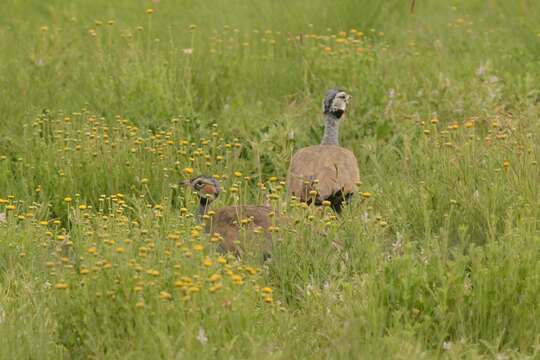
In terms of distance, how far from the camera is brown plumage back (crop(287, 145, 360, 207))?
28.6 ft

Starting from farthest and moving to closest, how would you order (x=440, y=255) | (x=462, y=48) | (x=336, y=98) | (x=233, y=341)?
(x=462, y=48), (x=336, y=98), (x=440, y=255), (x=233, y=341)

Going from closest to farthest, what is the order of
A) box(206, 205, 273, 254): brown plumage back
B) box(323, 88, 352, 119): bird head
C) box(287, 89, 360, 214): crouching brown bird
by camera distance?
box(206, 205, 273, 254): brown plumage back → box(287, 89, 360, 214): crouching brown bird → box(323, 88, 352, 119): bird head

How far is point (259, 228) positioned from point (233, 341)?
4.91 ft

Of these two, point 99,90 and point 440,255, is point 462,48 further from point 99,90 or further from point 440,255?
point 440,255

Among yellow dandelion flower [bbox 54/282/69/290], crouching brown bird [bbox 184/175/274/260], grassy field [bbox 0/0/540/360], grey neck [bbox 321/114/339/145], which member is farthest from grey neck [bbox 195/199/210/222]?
yellow dandelion flower [bbox 54/282/69/290]

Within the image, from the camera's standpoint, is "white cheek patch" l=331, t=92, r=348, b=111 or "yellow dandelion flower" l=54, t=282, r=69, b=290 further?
"white cheek patch" l=331, t=92, r=348, b=111

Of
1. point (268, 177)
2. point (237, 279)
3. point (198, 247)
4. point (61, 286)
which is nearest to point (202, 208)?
point (268, 177)

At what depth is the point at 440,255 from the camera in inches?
262

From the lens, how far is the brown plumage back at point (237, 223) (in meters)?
7.45

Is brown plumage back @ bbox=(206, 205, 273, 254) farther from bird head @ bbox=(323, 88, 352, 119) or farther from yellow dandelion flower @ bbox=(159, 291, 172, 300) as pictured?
bird head @ bbox=(323, 88, 352, 119)

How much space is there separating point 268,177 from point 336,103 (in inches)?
29.8

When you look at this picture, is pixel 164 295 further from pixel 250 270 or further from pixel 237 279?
pixel 250 270

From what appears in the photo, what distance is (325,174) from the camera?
29.0ft

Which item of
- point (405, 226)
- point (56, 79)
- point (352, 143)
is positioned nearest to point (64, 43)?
point (56, 79)
